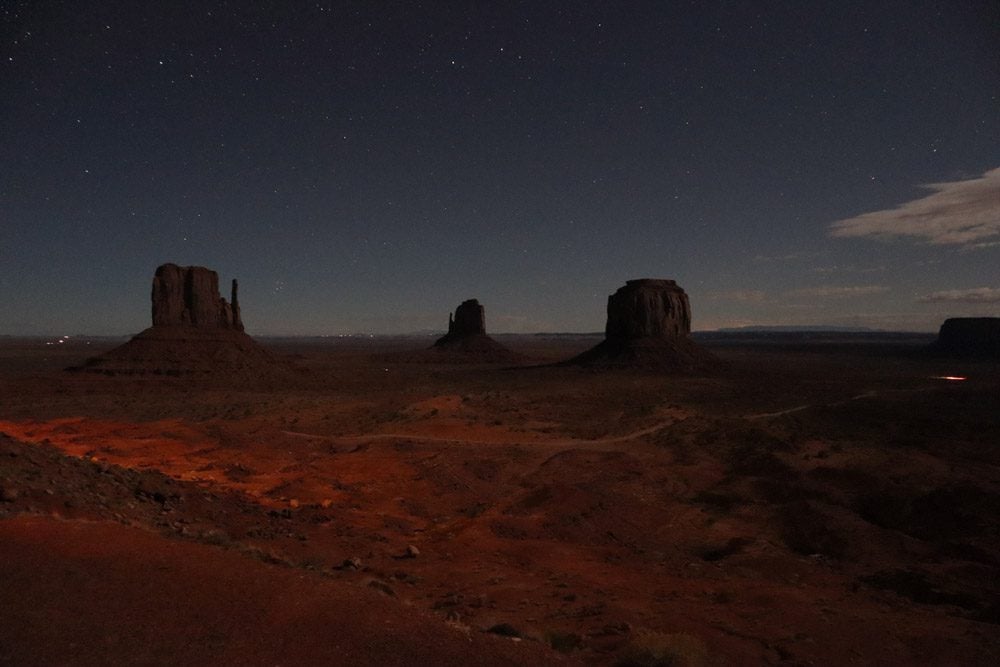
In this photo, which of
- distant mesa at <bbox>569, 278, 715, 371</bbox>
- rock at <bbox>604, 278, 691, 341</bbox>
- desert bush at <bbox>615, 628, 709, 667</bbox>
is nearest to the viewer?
desert bush at <bbox>615, 628, 709, 667</bbox>

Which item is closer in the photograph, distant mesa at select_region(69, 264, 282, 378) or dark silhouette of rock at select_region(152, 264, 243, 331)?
distant mesa at select_region(69, 264, 282, 378)

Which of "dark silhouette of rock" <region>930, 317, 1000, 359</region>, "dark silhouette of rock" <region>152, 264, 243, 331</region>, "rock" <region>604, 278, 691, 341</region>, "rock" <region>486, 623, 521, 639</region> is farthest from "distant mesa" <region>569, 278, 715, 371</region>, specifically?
"dark silhouette of rock" <region>930, 317, 1000, 359</region>

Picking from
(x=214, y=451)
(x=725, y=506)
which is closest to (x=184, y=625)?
(x=725, y=506)

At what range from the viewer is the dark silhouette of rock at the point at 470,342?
114500mm

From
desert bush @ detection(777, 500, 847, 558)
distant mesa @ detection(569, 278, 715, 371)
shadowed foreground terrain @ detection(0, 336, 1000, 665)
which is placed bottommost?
desert bush @ detection(777, 500, 847, 558)

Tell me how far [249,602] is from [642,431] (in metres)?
29.9

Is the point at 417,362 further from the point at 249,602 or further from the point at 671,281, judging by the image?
the point at 249,602

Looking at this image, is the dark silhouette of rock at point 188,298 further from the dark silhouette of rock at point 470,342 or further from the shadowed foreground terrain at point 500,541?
the dark silhouette of rock at point 470,342

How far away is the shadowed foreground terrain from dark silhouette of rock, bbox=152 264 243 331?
27704 mm

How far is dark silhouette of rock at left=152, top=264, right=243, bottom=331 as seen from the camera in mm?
63031

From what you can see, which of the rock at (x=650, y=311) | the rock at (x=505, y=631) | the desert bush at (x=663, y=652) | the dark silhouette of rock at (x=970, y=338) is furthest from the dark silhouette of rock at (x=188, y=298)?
the dark silhouette of rock at (x=970, y=338)

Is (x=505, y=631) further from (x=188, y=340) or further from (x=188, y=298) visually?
(x=188, y=298)

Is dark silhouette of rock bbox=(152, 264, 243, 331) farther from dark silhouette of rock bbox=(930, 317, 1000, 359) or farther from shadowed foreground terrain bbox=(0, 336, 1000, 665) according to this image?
dark silhouette of rock bbox=(930, 317, 1000, 359)

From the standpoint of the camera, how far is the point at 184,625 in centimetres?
Result: 668
